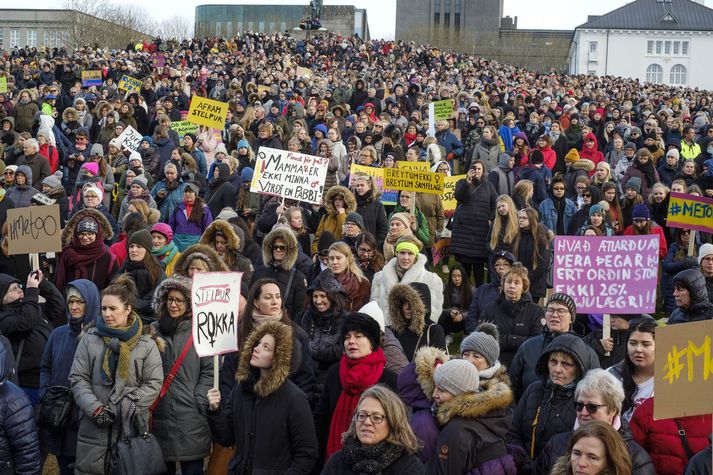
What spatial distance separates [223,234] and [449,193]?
5267 mm

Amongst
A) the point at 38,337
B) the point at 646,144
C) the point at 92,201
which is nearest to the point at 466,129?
the point at 646,144

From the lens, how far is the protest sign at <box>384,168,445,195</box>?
12.4 meters

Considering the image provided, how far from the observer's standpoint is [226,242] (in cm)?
944

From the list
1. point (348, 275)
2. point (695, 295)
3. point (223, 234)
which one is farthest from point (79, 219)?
point (695, 295)

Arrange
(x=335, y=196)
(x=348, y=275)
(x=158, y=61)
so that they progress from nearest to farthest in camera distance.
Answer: (x=348, y=275) → (x=335, y=196) → (x=158, y=61)

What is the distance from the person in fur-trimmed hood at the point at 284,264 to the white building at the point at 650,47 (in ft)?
284

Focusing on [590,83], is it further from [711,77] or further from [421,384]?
[711,77]

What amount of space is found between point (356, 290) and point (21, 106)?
540 inches

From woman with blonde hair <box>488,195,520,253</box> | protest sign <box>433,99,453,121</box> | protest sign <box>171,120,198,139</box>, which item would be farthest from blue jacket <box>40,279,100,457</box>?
protest sign <box>433,99,453,121</box>

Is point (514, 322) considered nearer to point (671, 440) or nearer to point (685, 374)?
point (671, 440)

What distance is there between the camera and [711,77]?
93.6 meters

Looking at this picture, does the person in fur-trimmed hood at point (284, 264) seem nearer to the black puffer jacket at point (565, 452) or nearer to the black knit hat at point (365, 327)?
the black knit hat at point (365, 327)

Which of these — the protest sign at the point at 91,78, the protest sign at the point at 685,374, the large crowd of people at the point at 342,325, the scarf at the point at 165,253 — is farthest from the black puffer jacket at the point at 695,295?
the protest sign at the point at 91,78

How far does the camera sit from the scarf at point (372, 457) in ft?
16.3
